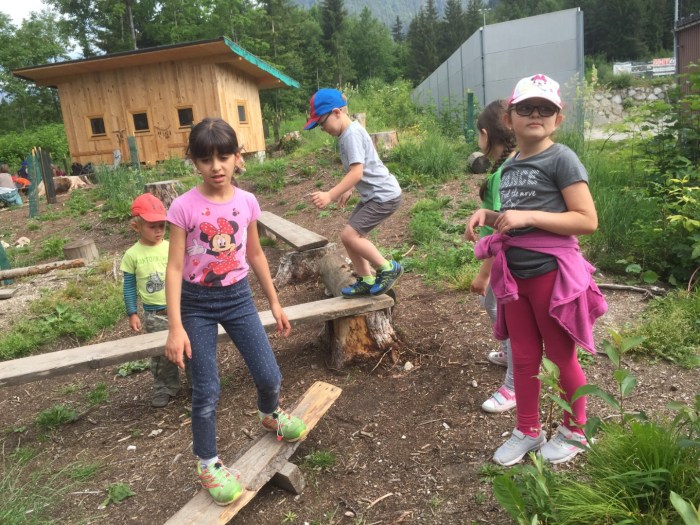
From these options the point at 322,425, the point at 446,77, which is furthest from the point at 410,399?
the point at 446,77

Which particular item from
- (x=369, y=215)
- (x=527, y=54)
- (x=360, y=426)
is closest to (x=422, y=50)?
(x=527, y=54)

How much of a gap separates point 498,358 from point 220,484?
1895 millimetres

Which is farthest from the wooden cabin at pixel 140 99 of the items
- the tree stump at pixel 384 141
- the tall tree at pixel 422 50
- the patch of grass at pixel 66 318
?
the tall tree at pixel 422 50

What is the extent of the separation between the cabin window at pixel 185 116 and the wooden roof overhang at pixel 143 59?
1465 millimetres

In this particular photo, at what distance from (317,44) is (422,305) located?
5426cm

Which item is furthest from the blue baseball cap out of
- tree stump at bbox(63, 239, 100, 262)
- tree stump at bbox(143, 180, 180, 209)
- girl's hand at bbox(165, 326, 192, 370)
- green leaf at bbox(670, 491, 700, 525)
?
tree stump at bbox(143, 180, 180, 209)

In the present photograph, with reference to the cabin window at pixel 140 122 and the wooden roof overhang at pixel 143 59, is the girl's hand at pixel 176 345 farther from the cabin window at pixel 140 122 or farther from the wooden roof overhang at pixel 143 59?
the cabin window at pixel 140 122

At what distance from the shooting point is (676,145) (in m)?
4.96

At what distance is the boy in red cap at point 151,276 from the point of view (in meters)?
3.37

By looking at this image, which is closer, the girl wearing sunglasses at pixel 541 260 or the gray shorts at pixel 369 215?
the girl wearing sunglasses at pixel 541 260

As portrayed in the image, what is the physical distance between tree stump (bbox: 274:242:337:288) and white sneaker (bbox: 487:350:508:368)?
2.51 meters

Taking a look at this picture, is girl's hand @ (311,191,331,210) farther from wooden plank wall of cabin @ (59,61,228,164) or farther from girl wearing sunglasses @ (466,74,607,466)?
wooden plank wall of cabin @ (59,61,228,164)

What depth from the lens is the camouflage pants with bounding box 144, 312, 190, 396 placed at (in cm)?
359

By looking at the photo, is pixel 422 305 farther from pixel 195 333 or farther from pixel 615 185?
pixel 615 185
